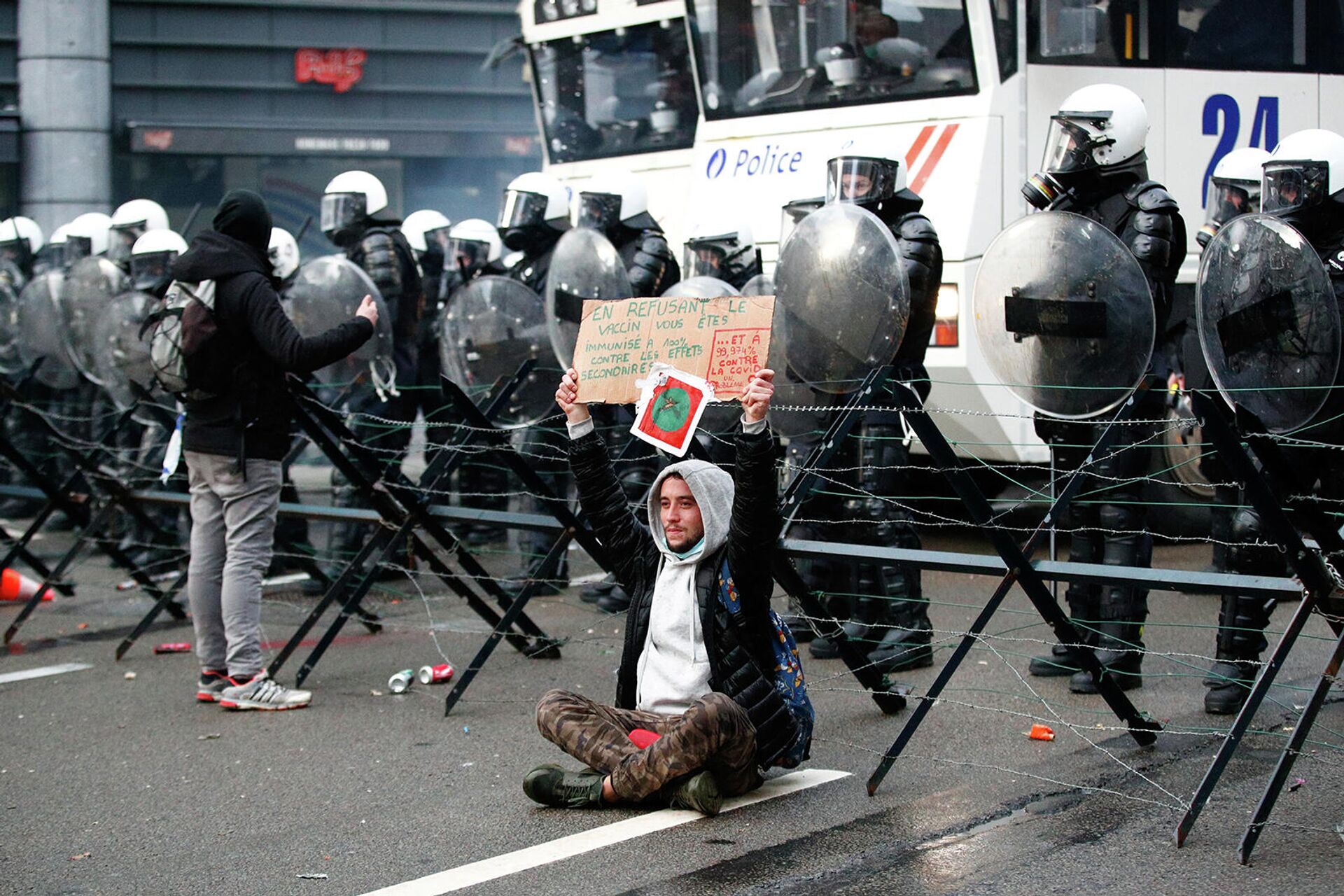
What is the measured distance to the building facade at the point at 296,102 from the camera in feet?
62.8

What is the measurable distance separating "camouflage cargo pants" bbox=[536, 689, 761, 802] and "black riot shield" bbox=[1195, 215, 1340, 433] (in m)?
1.72

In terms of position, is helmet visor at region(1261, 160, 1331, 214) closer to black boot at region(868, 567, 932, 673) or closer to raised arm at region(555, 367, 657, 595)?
black boot at region(868, 567, 932, 673)

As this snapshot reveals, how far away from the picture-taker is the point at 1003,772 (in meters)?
5.12

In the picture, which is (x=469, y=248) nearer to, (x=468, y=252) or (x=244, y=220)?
(x=468, y=252)

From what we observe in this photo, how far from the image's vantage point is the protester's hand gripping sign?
4863mm

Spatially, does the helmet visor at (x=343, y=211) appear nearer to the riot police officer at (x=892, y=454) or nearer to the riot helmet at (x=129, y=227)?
the riot helmet at (x=129, y=227)

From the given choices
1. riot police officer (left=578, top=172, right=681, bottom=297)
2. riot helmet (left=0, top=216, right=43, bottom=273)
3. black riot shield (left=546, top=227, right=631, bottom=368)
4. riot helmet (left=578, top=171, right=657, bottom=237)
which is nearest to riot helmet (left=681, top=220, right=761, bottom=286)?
riot police officer (left=578, top=172, right=681, bottom=297)

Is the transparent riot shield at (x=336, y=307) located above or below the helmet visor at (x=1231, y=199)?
below

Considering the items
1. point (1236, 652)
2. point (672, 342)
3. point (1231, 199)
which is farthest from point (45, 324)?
point (1236, 652)

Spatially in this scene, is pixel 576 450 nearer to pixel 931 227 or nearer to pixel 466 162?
pixel 931 227

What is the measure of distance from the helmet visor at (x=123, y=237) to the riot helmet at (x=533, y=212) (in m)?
2.70

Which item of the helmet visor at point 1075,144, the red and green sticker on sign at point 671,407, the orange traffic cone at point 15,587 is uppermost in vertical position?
the helmet visor at point 1075,144

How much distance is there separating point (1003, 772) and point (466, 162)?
16259 millimetres

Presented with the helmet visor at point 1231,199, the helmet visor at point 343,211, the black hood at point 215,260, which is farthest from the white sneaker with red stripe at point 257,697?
the helmet visor at point 1231,199
